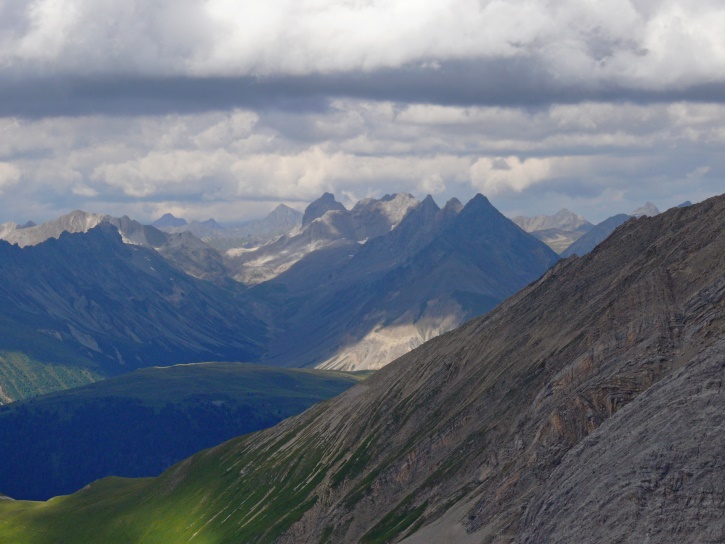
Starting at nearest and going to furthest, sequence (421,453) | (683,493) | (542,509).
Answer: (683,493)
(542,509)
(421,453)

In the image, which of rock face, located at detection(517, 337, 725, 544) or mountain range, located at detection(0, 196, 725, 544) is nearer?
rock face, located at detection(517, 337, 725, 544)

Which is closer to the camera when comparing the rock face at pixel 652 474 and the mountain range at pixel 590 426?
the rock face at pixel 652 474

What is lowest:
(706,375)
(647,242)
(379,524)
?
(379,524)

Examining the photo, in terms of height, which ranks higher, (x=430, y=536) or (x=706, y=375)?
(x=706, y=375)

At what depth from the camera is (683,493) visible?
85312mm

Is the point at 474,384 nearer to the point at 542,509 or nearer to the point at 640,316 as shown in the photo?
the point at 640,316

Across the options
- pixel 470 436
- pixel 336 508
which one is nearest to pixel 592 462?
pixel 470 436

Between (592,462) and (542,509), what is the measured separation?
7905 mm

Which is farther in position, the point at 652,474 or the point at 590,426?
the point at 590,426

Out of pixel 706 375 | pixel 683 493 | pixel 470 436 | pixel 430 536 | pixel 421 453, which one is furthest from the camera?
pixel 421 453

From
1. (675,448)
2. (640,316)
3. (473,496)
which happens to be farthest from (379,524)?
(675,448)

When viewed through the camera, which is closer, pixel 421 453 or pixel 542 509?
pixel 542 509

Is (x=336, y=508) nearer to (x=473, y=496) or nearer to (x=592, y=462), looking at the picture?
A: (x=473, y=496)

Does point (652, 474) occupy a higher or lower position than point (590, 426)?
lower
